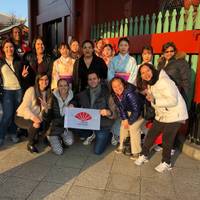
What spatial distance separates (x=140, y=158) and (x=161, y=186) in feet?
2.23

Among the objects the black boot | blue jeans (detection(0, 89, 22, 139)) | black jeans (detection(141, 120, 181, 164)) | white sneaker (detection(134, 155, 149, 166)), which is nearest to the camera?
black jeans (detection(141, 120, 181, 164))

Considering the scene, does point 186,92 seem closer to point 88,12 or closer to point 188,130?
point 188,130

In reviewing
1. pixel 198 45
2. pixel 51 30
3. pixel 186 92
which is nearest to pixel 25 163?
pixel 186 92

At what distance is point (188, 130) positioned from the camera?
180 inches

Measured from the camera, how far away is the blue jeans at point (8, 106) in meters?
4.60

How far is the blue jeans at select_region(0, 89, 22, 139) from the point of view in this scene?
181 inches

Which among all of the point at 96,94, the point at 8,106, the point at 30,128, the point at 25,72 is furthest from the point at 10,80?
the point at 96,94

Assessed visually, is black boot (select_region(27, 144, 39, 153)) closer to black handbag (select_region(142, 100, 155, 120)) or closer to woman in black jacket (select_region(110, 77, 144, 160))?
woman in black jacket (select_region(110, 77, 144, 160))

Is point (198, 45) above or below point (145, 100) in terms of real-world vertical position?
above

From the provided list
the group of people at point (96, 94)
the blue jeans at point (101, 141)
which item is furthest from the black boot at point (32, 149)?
the blue jeans at point (101, 141)

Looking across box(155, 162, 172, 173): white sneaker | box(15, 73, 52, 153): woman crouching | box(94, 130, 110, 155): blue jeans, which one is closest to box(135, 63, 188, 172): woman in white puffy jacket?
box(155, 162, 172, 173): white sneaker

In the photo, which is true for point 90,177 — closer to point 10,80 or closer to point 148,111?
point 148,111

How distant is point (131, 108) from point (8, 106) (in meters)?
2.12

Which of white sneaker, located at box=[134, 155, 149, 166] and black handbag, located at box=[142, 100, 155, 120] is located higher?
black handbag, located at box=[142, 100, 155, 120]
